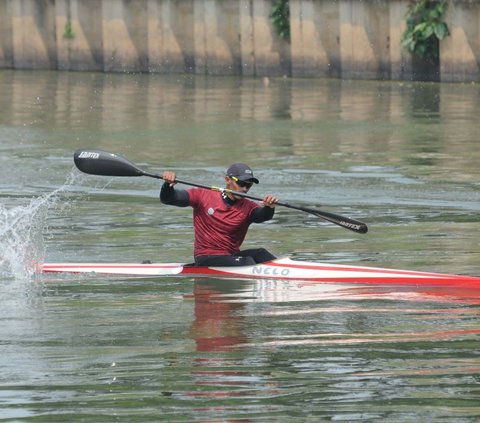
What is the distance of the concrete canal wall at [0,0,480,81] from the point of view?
139ft

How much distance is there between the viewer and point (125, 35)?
49.8 meters

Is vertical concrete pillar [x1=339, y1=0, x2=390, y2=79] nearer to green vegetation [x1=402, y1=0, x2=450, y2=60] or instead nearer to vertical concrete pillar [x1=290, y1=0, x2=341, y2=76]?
vertical concrete pillar [x1=290, y1=0, x2=341, y2=76]

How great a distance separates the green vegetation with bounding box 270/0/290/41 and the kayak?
2927 cm

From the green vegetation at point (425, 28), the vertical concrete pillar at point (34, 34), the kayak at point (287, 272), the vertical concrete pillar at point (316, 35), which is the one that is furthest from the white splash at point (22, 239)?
the vertical concrete pillar at point (34, 34)

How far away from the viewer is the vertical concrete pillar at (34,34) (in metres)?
52.7

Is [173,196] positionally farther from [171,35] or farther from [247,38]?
[171,35]

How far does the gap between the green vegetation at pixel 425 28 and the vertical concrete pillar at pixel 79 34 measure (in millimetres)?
13319

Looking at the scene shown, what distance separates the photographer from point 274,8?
1796 inches

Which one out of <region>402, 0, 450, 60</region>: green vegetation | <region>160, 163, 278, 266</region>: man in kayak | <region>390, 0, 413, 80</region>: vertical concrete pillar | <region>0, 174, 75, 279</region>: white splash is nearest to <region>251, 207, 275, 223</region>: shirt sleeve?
<region>160, 163, 278, 266</region>: man in kayak

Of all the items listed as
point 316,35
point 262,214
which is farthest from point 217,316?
point 316,35

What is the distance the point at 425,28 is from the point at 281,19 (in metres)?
6.29

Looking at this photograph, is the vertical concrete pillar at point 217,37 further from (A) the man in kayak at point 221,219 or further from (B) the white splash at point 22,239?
(A) the man in kayak at point 221,219

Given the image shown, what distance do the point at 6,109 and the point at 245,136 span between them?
31.0 feet

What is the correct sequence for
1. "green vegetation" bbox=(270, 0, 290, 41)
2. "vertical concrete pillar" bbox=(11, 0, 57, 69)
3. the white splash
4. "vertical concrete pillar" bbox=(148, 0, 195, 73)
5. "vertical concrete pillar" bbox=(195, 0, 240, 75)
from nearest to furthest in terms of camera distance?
the white splash → "green vegetation" bbox=(270, 0, 290, 41) → "vertical concrete pillar" bbox=(195, 0, 240, 75) → "vertical concrete pillar" bbox=(148, 0, 195, 73) → "vertical concrete pillar" bbox=(11, 0, 57, 69)
